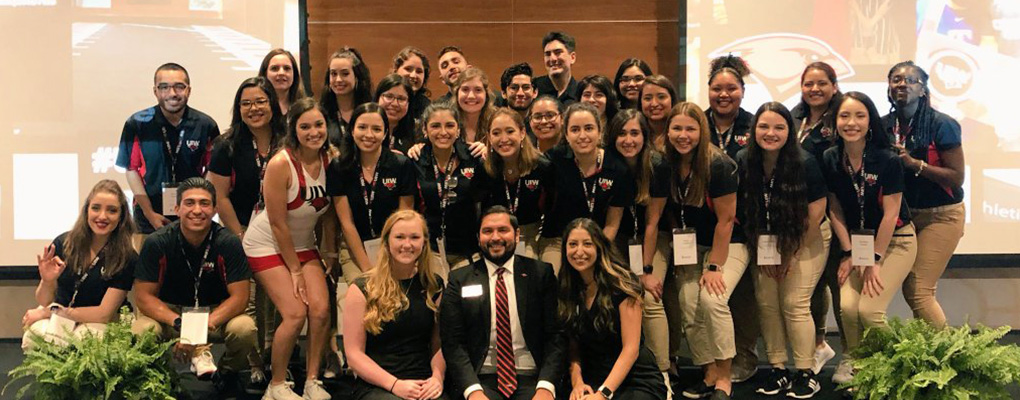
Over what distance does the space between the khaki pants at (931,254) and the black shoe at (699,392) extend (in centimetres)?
115

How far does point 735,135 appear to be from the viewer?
407cm

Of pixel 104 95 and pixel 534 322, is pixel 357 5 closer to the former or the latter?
pixel 104 95

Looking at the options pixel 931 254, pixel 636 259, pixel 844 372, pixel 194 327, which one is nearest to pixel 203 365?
pixel 194 327

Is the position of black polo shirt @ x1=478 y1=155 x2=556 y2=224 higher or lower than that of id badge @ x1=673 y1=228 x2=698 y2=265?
higher

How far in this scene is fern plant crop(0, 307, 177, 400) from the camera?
3342mm

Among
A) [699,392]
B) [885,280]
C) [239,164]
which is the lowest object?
[699,392]

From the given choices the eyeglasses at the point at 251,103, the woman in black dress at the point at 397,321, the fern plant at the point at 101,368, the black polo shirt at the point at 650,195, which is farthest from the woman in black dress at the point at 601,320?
the fern plant at the point at 101,368

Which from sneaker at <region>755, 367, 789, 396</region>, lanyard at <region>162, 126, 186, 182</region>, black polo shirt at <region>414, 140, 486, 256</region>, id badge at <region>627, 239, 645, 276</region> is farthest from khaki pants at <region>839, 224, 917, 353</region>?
lanyard at <region>162, 126, 186, 182</region>

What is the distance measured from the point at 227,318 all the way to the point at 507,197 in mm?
1362

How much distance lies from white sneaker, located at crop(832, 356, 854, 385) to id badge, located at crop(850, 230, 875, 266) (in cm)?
49

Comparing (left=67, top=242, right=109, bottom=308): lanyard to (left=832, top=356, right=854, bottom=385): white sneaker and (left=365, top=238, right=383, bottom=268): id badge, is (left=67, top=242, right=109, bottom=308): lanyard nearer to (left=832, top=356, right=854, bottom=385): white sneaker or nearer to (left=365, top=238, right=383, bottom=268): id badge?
(left=365, top=238, right=383, bottom=268): id badge

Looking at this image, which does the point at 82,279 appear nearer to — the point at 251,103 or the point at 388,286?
the point at 251,103

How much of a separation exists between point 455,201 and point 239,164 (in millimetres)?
1043

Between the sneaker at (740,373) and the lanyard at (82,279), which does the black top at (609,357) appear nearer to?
the sneaker at (740,373)
